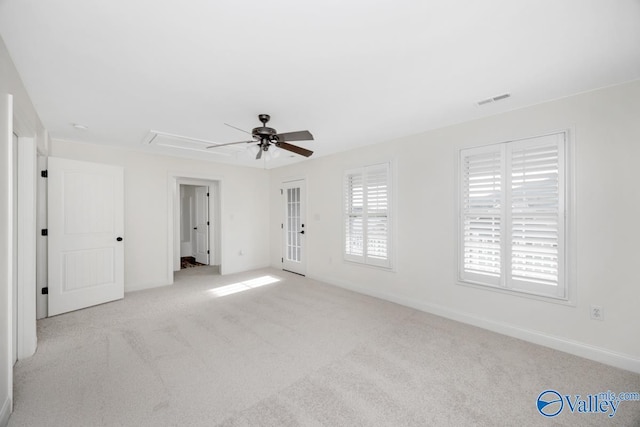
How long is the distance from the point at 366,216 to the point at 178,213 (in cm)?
392

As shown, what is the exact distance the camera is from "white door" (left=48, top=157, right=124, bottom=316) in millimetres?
3443

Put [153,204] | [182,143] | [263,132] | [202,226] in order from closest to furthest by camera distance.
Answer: [263,132]
[182,143]
[153,204]
[202,226]

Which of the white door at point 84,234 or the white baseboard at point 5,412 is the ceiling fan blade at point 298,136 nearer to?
the white baseboard at point 5,412

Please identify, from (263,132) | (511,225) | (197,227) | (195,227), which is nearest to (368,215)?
(511,225)

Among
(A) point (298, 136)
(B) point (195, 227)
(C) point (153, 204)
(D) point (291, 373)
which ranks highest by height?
(A) point (298, 136)

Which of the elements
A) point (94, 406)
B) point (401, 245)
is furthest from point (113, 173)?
point (401, 245)

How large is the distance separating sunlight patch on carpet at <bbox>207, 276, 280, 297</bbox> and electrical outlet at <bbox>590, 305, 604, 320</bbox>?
4326mm

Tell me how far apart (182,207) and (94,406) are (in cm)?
624

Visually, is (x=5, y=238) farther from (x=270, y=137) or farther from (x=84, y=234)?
(x=84, y=234)

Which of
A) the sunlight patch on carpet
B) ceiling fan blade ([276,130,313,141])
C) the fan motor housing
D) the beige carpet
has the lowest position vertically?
the beige carpet

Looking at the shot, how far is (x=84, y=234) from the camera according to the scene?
12.1 feet

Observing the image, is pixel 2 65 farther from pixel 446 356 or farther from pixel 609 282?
pixel 609 282

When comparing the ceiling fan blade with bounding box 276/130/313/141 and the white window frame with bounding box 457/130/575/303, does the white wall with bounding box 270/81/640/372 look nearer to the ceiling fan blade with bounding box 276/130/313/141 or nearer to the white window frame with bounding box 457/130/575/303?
the white window frame with bounding box 457/130/575/303

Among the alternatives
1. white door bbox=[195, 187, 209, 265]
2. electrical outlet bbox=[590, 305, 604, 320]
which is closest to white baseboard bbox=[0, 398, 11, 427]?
electrical outlet bbox=[590, 305, 604, 320]
